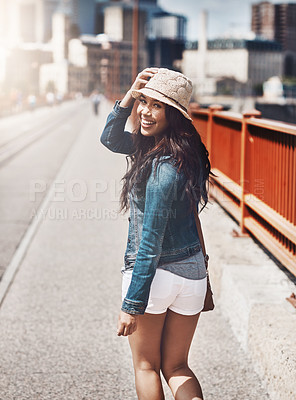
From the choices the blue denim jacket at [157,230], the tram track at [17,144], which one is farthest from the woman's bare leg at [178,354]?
the tram track at [17,144]

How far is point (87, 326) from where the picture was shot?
536 cm

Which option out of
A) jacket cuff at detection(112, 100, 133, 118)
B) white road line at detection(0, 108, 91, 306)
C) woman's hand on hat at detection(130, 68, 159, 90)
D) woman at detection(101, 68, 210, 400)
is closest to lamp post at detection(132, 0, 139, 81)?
white road line at detection(0, 108, 91, 306)

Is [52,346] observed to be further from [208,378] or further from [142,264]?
[142,264]

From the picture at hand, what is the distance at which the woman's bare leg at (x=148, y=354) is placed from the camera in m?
2.93

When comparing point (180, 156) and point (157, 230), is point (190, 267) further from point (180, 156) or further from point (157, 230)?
point (180, 156)

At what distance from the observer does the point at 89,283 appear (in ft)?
21.9

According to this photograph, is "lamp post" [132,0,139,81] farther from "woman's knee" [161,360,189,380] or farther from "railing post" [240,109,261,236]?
"woman's knee" [161,360,189,380]

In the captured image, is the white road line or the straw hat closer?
the straw hat

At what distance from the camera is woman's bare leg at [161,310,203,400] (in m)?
2.96

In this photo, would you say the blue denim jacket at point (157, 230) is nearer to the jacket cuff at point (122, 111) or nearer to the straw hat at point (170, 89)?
the straw hat at point (170, 89)

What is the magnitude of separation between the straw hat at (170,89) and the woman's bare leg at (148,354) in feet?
3.00

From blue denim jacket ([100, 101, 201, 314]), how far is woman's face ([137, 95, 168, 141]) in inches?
7.0

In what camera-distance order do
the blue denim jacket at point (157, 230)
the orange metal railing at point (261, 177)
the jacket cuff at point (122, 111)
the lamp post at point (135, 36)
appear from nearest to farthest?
the blue denim jacket at point (157, 230)
the jacket cuff at point (122, 111)
the orange metal railing at point (261, 177)
the lamp post at point (135, 36)

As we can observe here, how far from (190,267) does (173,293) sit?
0.44 feet
